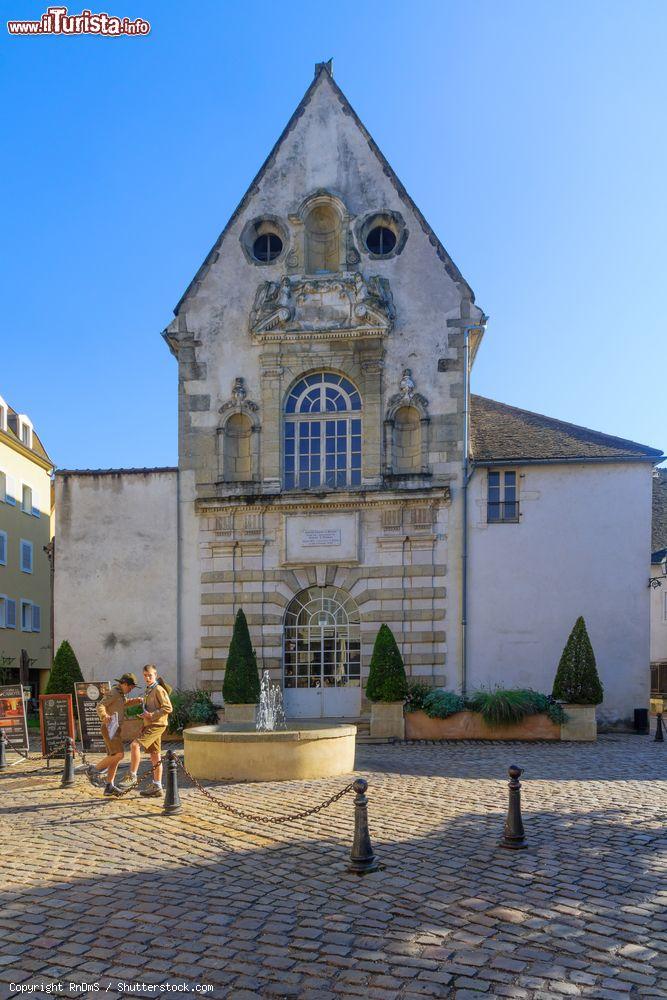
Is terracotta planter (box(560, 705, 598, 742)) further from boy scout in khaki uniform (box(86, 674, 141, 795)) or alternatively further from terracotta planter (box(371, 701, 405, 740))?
boy scout in khaki uniform (box(86, 674, 141, 795))

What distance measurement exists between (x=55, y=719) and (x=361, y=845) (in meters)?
9.20

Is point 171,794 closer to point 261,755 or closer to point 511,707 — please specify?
point 261,755

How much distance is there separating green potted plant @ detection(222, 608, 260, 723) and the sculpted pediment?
24.8 feet

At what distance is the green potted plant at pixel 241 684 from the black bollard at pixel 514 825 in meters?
12.1

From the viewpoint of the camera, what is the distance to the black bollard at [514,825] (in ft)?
29.0

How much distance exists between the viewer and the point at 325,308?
22.5 metres

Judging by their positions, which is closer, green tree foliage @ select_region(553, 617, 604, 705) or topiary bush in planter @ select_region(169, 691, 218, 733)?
green tree foliage @ select_region(553, 617, 604, 705)

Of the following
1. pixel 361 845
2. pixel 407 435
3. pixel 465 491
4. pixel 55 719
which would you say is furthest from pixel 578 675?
pixel 361 845

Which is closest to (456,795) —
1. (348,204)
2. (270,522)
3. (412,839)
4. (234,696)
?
(412,839)

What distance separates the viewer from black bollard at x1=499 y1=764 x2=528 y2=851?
8828 millimetres

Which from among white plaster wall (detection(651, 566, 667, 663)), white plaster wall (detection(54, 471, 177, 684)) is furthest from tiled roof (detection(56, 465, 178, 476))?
white plaster wall (detection(651, 566, 667, 663))

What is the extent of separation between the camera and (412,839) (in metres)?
9.34

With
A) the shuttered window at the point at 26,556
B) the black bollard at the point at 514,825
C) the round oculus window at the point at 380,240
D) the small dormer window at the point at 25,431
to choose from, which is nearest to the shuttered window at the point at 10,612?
the shuttered window at the point at 26,556

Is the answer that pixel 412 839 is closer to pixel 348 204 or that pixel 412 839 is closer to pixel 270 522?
pixel 270 522
